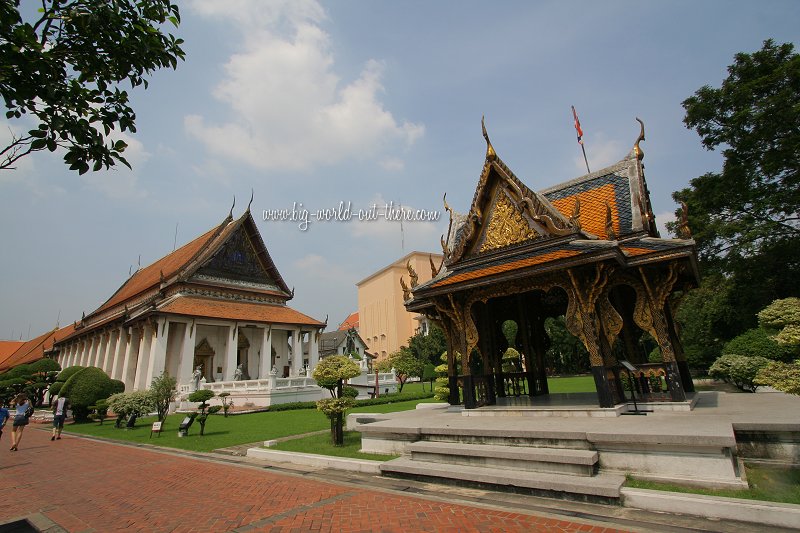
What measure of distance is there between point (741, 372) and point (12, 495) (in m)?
19.6

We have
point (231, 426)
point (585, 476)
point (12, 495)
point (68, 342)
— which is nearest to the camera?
point (585, 476)

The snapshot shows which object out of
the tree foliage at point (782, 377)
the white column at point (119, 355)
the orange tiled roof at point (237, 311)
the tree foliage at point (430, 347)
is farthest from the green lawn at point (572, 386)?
the white column at point (119, 355)

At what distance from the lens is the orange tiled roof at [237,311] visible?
2600cm

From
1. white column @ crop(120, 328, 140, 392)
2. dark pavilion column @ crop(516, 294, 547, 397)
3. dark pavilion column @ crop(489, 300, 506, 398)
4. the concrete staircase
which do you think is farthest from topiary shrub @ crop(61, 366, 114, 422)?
dark pavilion column @ crop(516, 294, 547, 397)

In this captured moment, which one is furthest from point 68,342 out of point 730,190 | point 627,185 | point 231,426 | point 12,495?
point 730,190

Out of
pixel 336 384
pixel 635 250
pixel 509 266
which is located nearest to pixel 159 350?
pixel 336 384

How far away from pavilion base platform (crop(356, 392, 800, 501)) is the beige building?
5787 centimetres

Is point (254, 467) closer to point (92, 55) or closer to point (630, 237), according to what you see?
point (92, 55)

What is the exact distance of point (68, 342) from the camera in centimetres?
4116

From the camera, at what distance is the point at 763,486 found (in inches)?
186

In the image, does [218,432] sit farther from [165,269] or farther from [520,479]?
[165,269]

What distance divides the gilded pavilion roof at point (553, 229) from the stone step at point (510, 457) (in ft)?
11.0

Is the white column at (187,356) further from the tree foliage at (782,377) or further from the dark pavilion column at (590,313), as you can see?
the tree foliage at (782,377)

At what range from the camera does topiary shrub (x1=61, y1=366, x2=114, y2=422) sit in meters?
18.5
